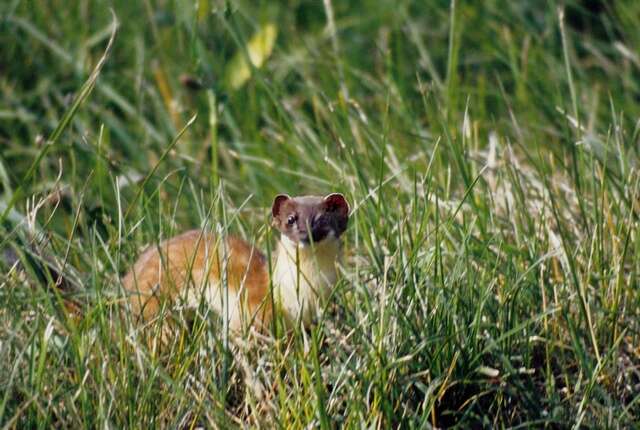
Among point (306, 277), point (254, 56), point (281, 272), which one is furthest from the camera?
point (254, 56)

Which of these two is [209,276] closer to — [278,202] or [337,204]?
[278,202]

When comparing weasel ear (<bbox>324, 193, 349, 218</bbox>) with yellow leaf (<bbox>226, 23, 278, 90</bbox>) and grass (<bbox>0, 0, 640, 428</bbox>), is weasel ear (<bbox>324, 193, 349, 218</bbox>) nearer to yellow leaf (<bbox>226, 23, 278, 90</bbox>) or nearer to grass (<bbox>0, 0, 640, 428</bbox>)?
grass (<bbox>0, 0, 640, 428</bbox>)

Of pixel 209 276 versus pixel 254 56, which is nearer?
pixel 209 276

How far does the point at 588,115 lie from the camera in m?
5.21

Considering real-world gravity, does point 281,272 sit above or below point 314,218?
below

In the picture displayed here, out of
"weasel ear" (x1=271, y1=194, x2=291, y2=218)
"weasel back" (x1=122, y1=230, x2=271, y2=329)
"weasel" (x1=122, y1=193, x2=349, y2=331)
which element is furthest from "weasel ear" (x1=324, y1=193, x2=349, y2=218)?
"weasel back" (x1=122, y1=230, x2=271, y2=329)

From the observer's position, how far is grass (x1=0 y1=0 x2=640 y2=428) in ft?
9.65

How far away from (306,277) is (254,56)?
7.47ft

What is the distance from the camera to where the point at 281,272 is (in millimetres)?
3445

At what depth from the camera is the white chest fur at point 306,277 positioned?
132 inches

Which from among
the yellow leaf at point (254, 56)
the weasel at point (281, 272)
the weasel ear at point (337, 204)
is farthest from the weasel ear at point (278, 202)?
the yellow leaf at point (254, 56)

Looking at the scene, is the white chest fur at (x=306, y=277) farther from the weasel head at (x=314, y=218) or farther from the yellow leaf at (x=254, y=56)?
the yellow leaf at (x=254, y=56)

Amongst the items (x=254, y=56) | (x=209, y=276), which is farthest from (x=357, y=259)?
(x=254, y=56)

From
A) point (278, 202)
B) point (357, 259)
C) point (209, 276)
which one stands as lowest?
point (357, 259)
